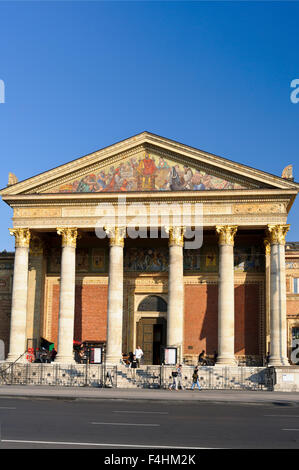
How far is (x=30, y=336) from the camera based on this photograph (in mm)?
40438

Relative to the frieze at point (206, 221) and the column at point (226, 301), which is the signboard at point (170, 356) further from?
the frieze at point (206, 221)

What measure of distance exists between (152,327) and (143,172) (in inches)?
425

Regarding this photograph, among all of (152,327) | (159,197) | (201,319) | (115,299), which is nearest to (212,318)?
(201,319)

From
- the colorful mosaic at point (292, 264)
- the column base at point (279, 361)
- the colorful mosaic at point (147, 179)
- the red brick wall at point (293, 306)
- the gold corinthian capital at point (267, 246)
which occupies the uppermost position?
the colorful mosaic at point (147, 179)

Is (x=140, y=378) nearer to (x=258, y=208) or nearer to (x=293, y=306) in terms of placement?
(x=258, y=208)

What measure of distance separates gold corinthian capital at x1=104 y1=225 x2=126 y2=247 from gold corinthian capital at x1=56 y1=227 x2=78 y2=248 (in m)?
2.13

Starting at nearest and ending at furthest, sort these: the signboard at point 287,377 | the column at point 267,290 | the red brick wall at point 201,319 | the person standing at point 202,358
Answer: the signboard at point 287,377 → the person standing at point 202,358 → the column at point 267,290 → the red brick wall at point 201,319

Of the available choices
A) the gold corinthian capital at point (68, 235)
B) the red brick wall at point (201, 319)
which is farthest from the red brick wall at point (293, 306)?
the gold corinthian capital at point (68, 235)

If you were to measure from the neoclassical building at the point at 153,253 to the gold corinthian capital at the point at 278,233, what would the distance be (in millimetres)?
78

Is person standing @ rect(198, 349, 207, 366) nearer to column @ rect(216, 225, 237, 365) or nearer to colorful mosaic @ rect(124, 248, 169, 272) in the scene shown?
column @ rect(216, 225, 237, 365)

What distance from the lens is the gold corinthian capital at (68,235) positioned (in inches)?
1517

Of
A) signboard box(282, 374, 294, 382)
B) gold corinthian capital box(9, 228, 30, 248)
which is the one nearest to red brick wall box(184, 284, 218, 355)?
signboard box(282, 374, 294, 382)

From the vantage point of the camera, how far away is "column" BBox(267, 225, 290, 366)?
1388 inches
